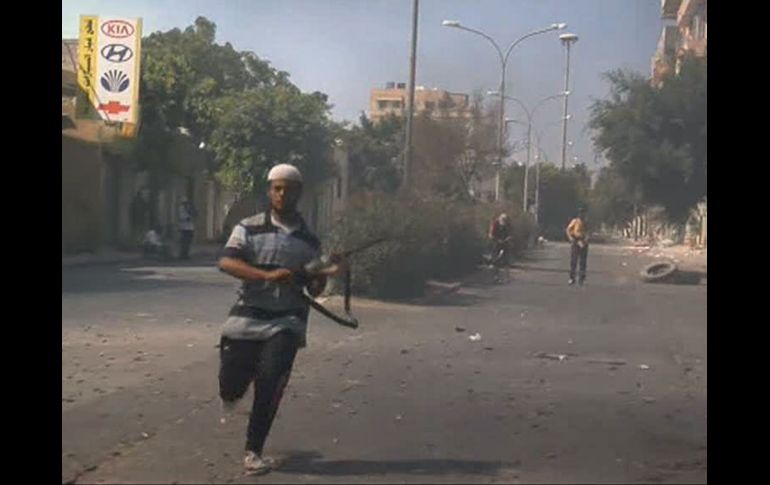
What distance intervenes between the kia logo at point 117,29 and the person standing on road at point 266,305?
3828 mm

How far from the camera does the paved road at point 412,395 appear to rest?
7684 millimetres

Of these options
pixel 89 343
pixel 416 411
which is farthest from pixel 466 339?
pixel 416 411

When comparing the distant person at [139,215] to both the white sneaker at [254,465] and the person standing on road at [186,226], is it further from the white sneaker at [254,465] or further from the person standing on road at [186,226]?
the white sneaker at [254,465]

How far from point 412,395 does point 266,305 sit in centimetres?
306

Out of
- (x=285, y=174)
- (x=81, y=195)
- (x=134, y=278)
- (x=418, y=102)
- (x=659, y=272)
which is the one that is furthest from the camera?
(x=134, y=278)

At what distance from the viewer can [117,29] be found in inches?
439

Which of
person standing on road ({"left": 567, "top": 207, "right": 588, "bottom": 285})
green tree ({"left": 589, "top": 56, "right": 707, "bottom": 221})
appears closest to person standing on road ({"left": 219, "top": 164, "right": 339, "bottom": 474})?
green tree ({"left": 589, "top": 56, "right": 707, "bottom": 221})

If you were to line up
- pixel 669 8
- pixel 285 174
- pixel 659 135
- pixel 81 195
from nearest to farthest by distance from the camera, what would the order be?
1. pixel 285 174
2. pixel 81 195
3. pixel 669 8
4. pixel 659 135

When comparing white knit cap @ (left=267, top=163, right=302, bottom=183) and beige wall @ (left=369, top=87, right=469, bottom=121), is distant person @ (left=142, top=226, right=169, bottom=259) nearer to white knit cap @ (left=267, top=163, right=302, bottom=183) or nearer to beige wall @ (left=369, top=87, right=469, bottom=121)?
beige wall @ (left=369, top=87, right=469, bottom=121)

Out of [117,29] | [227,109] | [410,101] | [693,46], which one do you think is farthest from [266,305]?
[410,101]

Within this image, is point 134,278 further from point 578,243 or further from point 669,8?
point 669,8

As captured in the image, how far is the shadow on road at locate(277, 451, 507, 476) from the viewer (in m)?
7.48

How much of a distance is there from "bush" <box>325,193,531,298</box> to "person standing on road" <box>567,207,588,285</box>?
1.60 meters

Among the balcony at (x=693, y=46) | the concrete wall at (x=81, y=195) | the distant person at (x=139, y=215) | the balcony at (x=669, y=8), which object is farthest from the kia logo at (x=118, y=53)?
the balcony at (x=693, y=46)
